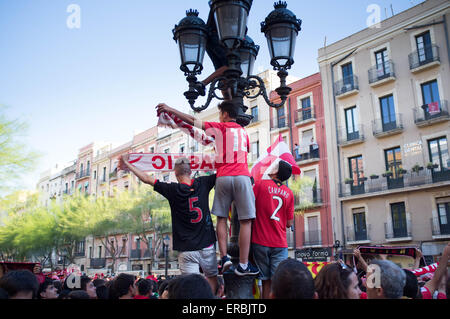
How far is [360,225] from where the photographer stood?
2631 cm

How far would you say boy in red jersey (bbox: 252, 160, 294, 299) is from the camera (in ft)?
14.3

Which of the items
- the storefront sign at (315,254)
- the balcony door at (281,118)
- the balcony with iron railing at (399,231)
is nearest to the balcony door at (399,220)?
the balcony with iron railing at (399,231)

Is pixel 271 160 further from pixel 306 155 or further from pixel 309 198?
pixel 306 155

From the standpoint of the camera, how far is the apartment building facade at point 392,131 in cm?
2350

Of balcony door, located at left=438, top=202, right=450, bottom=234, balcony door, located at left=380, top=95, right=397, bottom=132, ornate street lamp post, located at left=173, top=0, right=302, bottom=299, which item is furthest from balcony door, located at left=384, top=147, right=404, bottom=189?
ornate street lamp post, located at left=173, top=0, right=302, bottom=299

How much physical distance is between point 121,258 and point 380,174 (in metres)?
28.9

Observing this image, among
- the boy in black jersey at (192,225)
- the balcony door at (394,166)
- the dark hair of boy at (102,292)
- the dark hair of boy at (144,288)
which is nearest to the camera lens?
the boy in black jersey at (192,225)

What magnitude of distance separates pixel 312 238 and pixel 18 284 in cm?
2662

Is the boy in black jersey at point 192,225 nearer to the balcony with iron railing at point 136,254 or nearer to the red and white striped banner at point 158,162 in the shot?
the red and white striped banner at point 158,162

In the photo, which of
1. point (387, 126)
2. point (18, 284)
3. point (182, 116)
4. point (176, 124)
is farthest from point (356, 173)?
point (18, 284)

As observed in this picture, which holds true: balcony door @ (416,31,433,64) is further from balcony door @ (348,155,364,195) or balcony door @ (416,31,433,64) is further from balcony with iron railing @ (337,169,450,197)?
balcony door @ (348,155,364,195)

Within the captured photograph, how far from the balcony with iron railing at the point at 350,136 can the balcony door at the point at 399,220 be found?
4.64 m

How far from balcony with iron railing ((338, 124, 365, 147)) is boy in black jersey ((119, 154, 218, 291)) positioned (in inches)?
940
